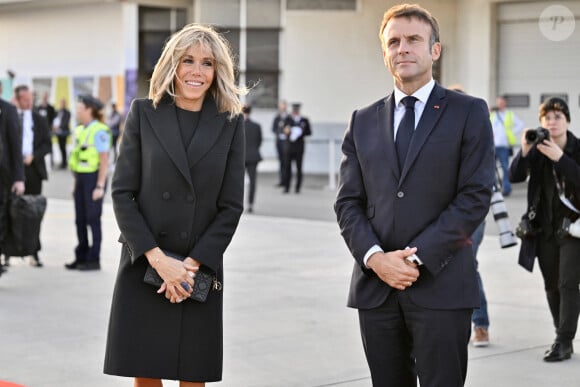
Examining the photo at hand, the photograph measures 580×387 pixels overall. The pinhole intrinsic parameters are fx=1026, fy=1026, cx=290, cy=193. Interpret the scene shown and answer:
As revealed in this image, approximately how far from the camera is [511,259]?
12.1m

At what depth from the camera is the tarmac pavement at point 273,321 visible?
22.5 ft

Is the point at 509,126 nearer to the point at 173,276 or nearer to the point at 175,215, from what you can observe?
the point at 175,215

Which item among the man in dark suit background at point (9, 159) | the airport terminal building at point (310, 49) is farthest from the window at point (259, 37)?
the man in dark suit background at point (9, 159)

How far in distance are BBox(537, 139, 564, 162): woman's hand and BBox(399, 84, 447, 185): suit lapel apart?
272 cm

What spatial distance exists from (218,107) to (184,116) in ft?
0.54

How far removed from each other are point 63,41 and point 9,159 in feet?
82.9

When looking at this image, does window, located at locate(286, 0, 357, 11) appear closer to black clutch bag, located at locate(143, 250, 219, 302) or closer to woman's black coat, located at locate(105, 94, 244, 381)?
woman's black coat, located at locate(105, 94, 244, 381)

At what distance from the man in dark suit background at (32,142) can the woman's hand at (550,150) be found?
21.7 ft

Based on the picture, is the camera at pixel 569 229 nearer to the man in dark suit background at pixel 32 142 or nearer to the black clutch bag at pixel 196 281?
the black clutch bag at pixel 196 281

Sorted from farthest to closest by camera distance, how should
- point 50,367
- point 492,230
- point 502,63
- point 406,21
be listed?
1. point 502,63
2. point 492,230
3. point 50,367
4. point 406,21

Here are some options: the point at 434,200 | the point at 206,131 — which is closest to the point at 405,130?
the point at 434,200

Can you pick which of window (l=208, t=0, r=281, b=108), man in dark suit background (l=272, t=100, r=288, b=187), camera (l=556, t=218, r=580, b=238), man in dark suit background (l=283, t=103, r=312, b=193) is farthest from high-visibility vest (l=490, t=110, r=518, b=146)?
camera (l=556, t=218, r=580, b=238)

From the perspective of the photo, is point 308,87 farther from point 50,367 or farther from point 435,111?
point 435,111

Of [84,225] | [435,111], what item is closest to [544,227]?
[435,111]
